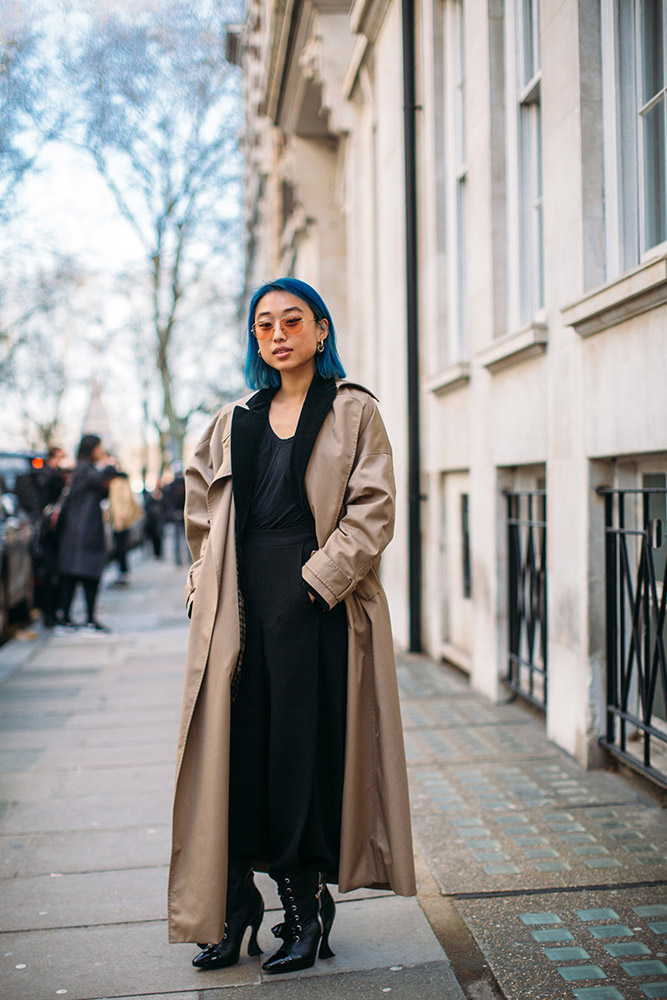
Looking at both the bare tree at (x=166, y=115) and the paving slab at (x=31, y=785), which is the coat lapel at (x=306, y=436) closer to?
the paving slab at (x=31, y=785)

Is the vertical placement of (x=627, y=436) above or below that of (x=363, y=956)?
above

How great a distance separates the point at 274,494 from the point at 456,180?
5.83 meters

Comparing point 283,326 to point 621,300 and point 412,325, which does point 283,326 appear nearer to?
point 621,300

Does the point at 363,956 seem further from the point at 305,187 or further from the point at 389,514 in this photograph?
the point at 305,187

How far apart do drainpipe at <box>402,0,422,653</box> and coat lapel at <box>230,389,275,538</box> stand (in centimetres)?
596

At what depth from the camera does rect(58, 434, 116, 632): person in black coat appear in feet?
35.6

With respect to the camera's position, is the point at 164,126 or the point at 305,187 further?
the point at 164,126

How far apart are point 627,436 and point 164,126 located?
23.7m

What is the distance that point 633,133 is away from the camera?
4.97 metres

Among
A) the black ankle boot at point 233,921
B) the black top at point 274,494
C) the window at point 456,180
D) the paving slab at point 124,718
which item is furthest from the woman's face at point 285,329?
the window at point 456,180

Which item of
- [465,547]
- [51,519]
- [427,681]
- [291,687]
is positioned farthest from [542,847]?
[51,519]

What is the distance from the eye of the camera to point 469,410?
25.1 feet

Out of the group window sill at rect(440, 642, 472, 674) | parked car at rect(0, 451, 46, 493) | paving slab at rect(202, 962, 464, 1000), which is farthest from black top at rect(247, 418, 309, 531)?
parked car at rect(0, 451, 46, 493)

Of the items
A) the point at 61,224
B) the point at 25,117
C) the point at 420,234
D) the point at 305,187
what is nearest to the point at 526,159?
the point at 420,234
